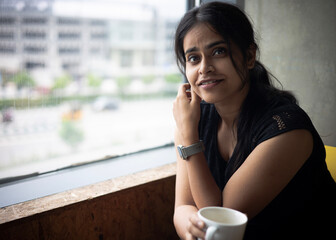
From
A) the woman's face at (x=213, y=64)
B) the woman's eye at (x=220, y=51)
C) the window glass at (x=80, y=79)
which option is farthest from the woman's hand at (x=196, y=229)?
the window glass at (x=80, y=79)

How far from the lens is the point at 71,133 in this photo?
1652mm

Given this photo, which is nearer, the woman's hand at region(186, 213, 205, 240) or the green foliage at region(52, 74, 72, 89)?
the woman's hand at region(186, 213, 205, 240)

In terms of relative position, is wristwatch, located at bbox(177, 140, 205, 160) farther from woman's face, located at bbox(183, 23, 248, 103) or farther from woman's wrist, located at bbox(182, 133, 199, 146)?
woman's face, located at bbox(183, 23, 248, 103)

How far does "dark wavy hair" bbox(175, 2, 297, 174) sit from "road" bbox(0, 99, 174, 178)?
0.79 metres

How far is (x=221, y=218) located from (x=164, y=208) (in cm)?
89

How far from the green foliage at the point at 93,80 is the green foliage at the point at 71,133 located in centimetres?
25

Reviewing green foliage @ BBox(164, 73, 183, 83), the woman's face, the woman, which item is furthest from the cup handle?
green foliage @ BBox(164, 73, 183, 83)

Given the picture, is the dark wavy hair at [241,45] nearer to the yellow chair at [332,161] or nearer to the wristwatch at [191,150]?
the wristwatch at [191,150]

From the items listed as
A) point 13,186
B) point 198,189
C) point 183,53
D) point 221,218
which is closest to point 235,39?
point 183,53

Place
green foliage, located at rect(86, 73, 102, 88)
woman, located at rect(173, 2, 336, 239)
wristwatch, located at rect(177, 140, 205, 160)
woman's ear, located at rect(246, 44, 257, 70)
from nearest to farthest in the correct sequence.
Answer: woman, located at rect(173, 2, 336, 239) → wristwatch, located at rect(177, 140, 205, 160) → woman's ear, located at rect(246, 44, 257, 70) → green foliage, located at rect(86, 73, 102, 88)

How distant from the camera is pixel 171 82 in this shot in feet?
7.18

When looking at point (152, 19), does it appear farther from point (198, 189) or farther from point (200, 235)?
point (200, 235)

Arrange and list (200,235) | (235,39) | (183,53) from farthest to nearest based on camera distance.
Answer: (183,53) < (235,39) < (200,235)

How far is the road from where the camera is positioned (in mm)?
1446
